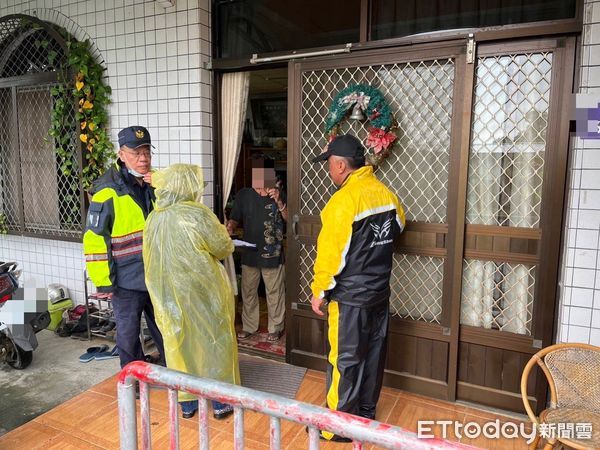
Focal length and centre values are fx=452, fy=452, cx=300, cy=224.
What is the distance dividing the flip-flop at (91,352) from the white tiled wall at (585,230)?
3.58m

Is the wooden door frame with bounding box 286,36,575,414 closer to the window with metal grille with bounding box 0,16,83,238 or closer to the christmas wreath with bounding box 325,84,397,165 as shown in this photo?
the christmas wreath with bounding box 325,84,397,165

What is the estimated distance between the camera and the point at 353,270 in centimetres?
261

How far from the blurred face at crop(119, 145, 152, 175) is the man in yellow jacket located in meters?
1.22

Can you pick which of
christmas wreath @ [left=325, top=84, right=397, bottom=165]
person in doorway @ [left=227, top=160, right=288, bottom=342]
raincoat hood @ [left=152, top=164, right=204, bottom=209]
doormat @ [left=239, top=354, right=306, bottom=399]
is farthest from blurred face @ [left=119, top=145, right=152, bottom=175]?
doormat @ [left=239, top=354, right=306, bottom=399]

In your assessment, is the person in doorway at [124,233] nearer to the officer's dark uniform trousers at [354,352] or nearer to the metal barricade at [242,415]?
the officer's dark uniform trousers at [354,352]

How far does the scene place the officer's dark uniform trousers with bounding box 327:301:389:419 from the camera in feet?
8.68

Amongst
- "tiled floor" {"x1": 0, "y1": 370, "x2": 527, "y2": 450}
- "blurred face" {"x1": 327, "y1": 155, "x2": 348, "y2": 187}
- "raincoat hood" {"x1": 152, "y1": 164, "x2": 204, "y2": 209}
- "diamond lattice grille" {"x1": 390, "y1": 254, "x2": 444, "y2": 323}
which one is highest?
"blurred face" {"x1": 327, "y1": 155, "x2": 348, "y2": 187}

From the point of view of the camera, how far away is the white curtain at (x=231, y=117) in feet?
12.7

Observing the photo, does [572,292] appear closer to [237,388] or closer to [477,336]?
[477,336]

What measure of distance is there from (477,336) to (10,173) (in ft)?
16.4

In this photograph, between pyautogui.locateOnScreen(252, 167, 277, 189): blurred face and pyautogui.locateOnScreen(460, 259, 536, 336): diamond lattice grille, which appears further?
pyautogui.locateOnScreen(252, 167, 277, 189): blurred face

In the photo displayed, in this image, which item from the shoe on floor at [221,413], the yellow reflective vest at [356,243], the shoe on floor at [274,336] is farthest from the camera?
the shoe on floor at [274,336]

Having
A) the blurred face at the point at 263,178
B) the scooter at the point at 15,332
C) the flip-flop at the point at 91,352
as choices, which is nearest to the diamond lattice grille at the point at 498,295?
the blurred face at the point at 263,178

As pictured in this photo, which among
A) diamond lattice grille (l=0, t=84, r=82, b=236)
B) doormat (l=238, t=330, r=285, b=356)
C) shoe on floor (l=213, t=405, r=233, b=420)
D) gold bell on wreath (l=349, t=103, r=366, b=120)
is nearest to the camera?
shoe on floor (l=213, t=405, r=233, b=420)
